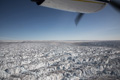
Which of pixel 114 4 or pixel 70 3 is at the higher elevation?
pixel 114 4

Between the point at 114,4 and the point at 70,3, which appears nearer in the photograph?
the point at 70,3

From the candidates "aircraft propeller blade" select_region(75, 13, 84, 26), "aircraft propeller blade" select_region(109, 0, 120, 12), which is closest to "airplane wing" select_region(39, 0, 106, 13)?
"aircraft propeller blade" select_region(109, 0, 120, 12)

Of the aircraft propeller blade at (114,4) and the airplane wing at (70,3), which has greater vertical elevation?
the aircraft propeller blade at (114,4)

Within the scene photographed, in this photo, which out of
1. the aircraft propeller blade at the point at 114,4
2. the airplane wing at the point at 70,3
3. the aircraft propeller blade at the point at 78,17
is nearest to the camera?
the airplane wing at the point at 70,3

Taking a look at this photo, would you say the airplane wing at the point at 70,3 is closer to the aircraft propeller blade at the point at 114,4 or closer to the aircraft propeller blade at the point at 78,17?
the aircraft propeller blade at the point at 114,4

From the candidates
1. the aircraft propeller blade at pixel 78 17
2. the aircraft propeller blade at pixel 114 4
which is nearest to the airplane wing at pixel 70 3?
the aircraft propeller blade at pixel 114 4

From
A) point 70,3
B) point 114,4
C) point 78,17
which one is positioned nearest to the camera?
point 70,3

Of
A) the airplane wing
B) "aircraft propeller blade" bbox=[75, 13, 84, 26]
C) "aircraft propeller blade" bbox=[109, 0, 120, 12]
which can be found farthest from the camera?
"aircraft propeller blade" bbox=[75, 13, 84, 26]

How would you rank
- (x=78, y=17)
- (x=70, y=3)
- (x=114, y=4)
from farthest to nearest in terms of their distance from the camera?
(x=78, y=17), (x=114, y=4), (x=70, y=3)

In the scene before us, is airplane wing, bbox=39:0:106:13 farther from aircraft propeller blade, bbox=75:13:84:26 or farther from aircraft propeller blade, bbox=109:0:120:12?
aircraft propeller blade, bbox=75:13:84:26

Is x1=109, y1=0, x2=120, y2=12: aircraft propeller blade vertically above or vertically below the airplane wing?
above

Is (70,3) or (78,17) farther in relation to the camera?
(78,17)
